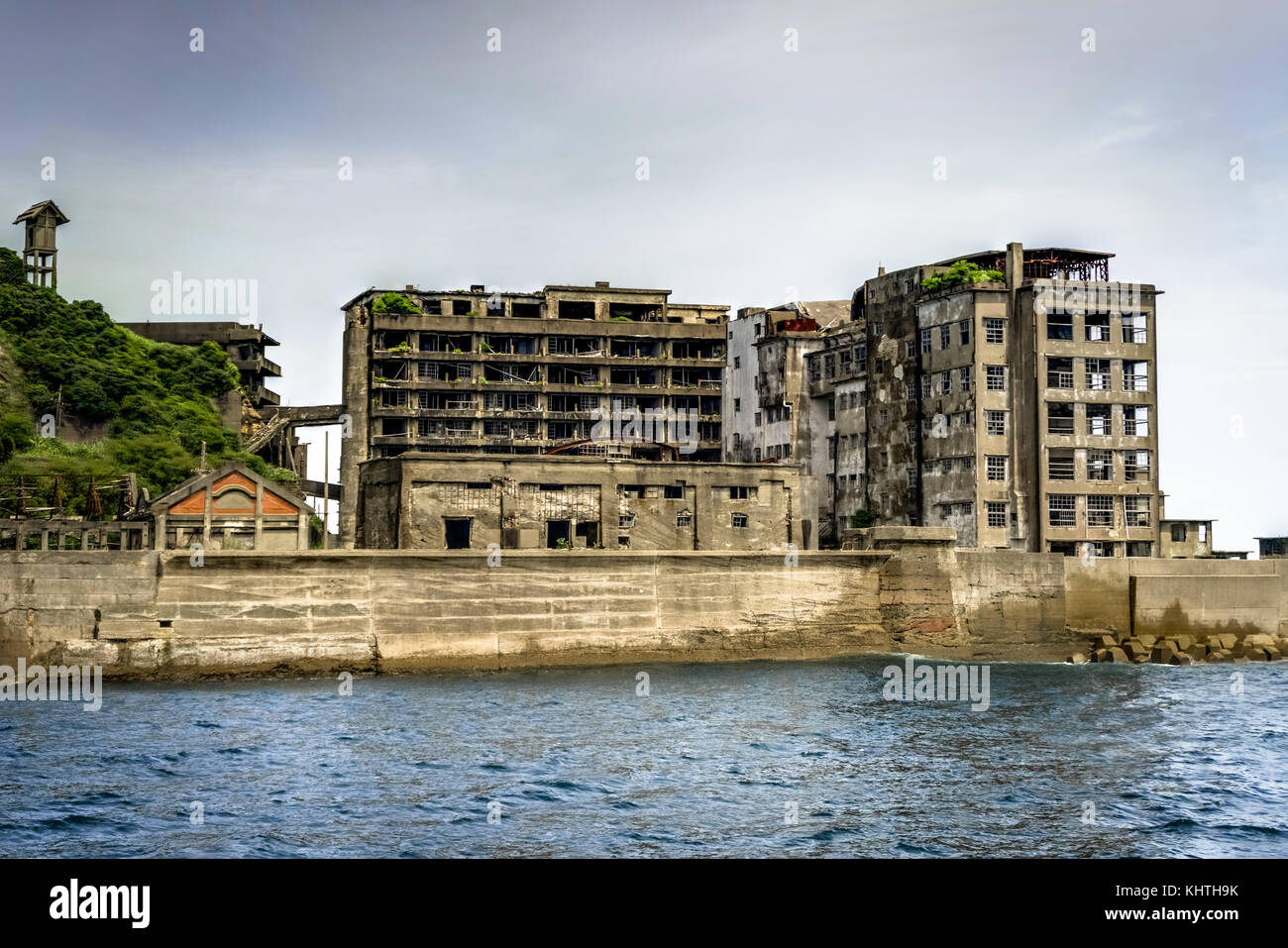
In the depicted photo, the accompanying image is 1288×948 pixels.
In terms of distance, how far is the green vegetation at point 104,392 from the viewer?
274 ft

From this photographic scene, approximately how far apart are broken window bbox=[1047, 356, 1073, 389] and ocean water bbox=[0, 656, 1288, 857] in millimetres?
29975

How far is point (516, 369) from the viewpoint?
359 ft

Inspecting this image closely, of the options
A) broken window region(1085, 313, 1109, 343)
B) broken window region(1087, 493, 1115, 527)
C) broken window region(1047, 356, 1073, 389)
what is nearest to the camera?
broken window region(1047, 356, 1073, 389)

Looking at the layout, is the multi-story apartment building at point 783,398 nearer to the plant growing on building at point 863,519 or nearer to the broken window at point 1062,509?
the plant growing on building at point 863,519

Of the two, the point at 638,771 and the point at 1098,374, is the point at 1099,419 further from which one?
the point at 638,771

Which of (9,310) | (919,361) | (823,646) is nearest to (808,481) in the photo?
(919,361)

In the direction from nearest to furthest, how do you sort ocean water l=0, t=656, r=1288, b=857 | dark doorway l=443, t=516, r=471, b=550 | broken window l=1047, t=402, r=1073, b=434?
ocean water l=0, t=656, r=1288, b=857, dark doorway l=443, t=516, r=471, b=550, broken window l=1047, t=402, r=1073, b=434

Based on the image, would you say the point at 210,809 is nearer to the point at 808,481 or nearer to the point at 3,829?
the point at 3,829

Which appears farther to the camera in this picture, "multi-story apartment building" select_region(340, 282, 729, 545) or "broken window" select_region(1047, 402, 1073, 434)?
"multi-story apartment building" select_region(340, 282, 729, 545)

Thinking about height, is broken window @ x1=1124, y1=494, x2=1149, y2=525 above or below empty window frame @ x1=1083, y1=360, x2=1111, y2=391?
below

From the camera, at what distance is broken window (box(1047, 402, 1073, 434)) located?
3191 inches

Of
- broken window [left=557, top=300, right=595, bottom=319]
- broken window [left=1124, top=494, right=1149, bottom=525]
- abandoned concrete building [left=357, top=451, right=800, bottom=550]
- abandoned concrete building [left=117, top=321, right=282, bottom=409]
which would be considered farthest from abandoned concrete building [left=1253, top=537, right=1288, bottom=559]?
abandoned concrete building [left=117, top=321, right=282, bottom=409]

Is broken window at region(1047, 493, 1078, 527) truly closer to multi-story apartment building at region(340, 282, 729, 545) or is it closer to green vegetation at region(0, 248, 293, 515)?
multi-story apartment building at region(340, 282, 729, 545)

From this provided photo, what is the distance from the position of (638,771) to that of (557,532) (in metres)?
46.7
